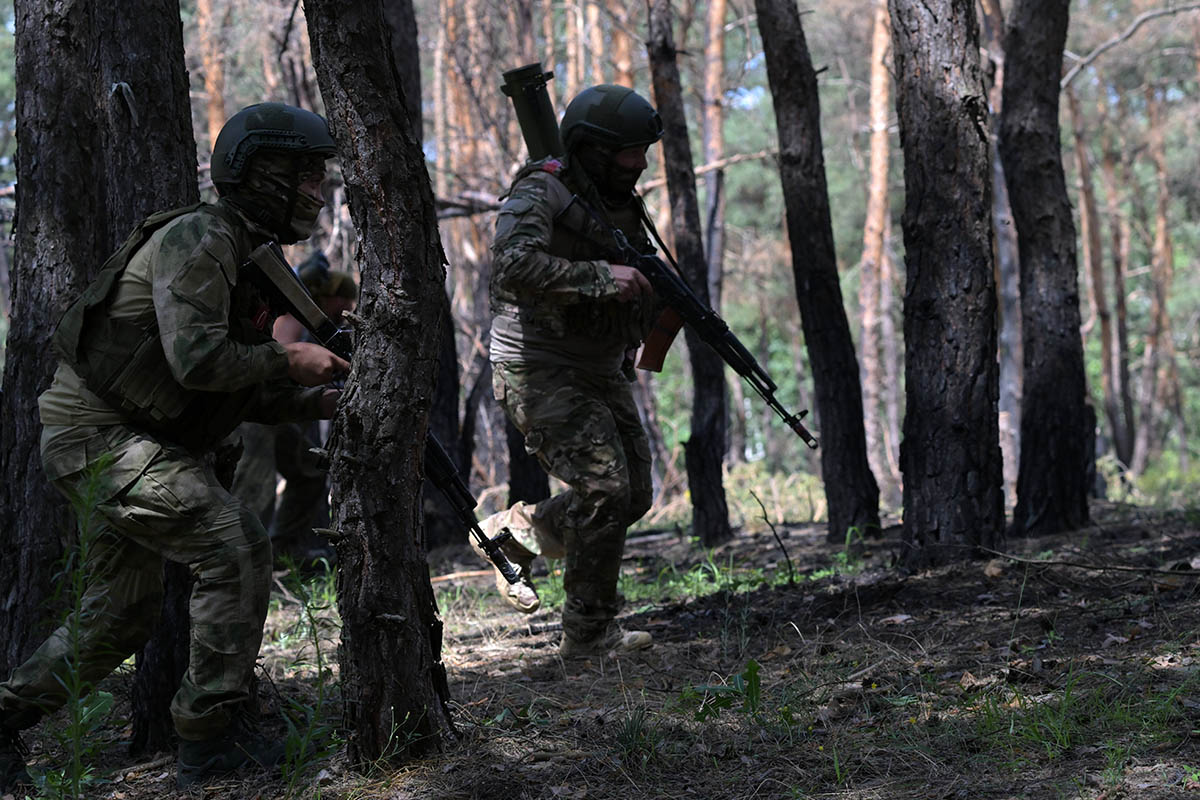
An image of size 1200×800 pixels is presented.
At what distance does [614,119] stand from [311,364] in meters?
1.93

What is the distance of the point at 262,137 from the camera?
321 cm

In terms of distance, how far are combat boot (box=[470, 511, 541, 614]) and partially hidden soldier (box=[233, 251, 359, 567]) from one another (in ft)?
4.94

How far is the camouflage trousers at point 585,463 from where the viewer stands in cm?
449

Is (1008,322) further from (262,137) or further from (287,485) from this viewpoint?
(262,137)

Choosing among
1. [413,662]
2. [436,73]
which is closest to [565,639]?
[413,662]

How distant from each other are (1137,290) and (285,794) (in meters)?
38.8

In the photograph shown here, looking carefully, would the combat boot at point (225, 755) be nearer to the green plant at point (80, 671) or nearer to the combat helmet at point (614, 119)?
the green plant at point (80, 671)

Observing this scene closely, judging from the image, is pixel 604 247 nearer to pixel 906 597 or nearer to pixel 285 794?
pixel 906 597

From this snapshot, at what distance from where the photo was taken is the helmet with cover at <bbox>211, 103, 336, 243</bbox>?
3.21 meters

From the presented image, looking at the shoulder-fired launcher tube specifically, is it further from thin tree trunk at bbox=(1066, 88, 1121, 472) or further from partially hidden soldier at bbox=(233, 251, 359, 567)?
thin tree trunk at bbox=(1066, 88, 1121, 472)

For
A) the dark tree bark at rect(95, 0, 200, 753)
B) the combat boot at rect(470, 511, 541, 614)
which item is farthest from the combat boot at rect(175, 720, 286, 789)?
the combat boot at rect(470, 511, 541, 614)

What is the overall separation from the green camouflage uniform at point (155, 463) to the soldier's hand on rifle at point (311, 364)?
5cm

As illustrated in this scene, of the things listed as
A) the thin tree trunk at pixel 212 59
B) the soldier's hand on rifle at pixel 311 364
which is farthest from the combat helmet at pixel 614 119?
the thin tree trunk at pixel 212 59

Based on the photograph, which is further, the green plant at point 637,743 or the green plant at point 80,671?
the green plant at point 637,743
